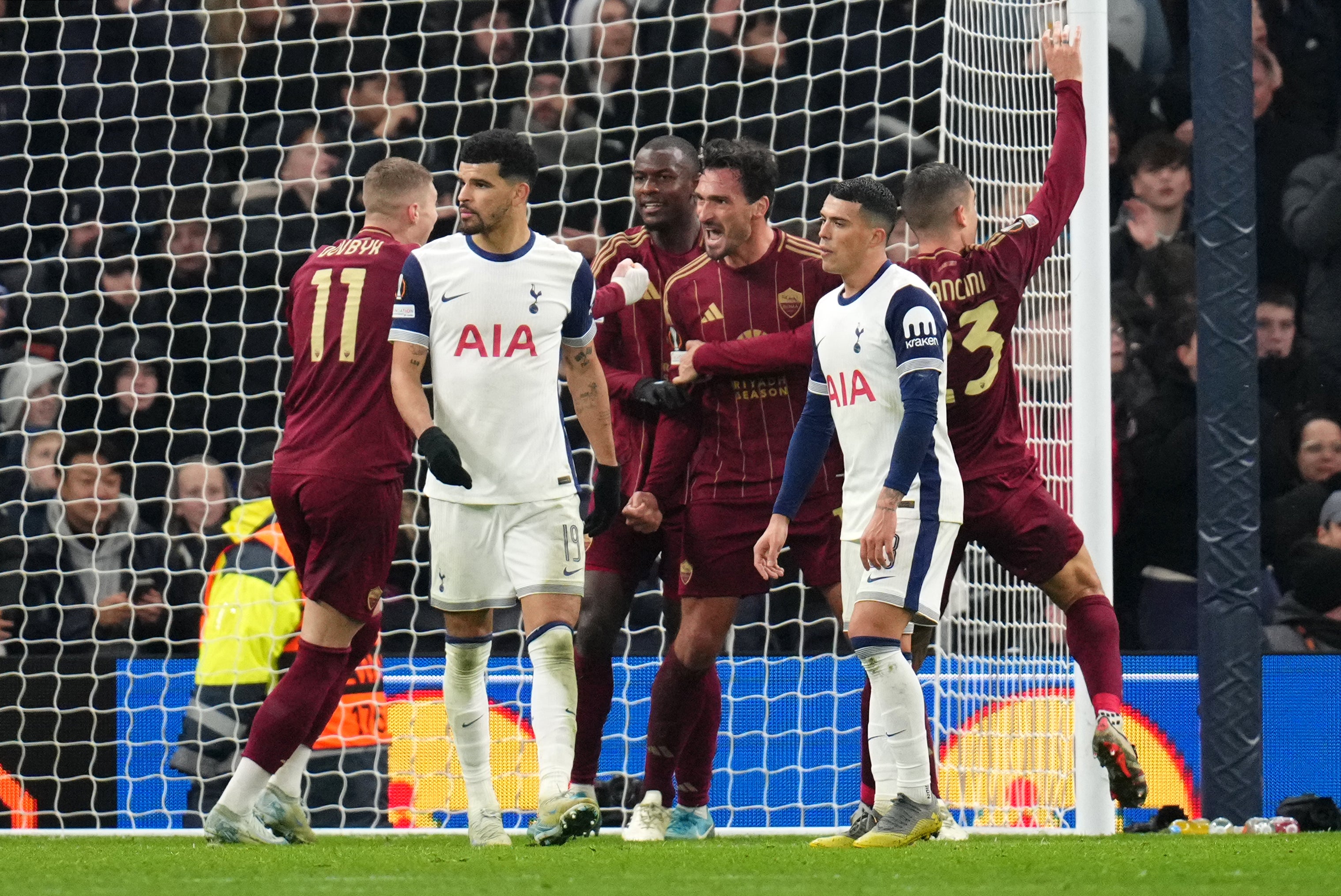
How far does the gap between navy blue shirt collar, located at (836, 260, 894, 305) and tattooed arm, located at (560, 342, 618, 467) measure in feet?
2.22

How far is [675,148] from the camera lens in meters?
5.47

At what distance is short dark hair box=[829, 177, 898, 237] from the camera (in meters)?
4.62

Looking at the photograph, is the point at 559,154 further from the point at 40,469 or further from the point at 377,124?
the point at 40,469

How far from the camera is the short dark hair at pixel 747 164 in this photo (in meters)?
5.24

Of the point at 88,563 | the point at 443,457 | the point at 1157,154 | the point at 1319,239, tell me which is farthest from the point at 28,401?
the point at 1319,239

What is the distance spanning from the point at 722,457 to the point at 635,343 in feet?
1.58

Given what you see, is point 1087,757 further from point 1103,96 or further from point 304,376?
point 304,376

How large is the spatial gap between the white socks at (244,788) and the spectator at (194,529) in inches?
87.8

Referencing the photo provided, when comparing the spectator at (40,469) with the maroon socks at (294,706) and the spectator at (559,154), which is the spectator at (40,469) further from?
the maroon socks at (294,706)

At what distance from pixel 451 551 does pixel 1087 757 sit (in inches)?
82.8

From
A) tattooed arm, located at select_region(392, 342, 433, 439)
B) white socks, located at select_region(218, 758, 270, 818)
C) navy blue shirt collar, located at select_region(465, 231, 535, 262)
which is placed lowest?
white socks, located at select_region(218, 758, 270, 818)

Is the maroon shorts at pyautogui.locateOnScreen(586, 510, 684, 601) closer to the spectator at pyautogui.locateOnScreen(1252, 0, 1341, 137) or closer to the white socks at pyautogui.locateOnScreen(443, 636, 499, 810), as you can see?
the white socks at pyautogui.locateOnScreen(443, 636, 499, 810)

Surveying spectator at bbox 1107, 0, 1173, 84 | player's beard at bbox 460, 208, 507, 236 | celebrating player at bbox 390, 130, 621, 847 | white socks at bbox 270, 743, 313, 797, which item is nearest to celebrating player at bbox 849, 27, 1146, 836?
celebrating player at bbox 390, 130, 621, 847

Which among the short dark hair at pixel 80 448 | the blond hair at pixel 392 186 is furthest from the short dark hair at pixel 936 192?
the short dark hair at pixel 80 448
